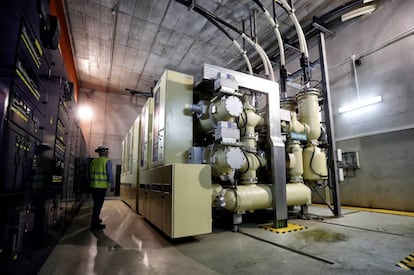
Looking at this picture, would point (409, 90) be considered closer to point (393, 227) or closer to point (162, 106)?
point (393, 227)

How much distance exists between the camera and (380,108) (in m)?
4.57

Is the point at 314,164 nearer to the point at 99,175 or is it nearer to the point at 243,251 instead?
the point at 243,251

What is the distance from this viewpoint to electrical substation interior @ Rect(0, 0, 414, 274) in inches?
61.7

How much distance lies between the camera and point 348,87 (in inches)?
204

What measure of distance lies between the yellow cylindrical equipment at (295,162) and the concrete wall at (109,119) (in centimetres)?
821

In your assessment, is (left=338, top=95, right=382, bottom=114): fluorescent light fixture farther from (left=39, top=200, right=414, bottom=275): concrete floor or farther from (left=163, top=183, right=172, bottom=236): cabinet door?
(left=163, top=183, right=172, bottom=236): cabinet door

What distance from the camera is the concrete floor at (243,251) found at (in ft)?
5.91

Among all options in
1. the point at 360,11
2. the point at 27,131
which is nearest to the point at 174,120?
the point at 27,131

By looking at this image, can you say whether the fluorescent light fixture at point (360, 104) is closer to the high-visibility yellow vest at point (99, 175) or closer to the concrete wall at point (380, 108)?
the concrete wall at point (380, 108)

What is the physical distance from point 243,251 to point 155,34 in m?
5.66

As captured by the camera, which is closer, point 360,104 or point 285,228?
point 285,228

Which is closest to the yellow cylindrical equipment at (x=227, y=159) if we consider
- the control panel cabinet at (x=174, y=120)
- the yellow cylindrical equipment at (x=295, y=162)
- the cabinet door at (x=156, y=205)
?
the control panel cabinet at (x=174, y=120)

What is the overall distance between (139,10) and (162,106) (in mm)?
3264

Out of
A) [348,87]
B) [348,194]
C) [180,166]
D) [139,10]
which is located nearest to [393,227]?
[348,194]
